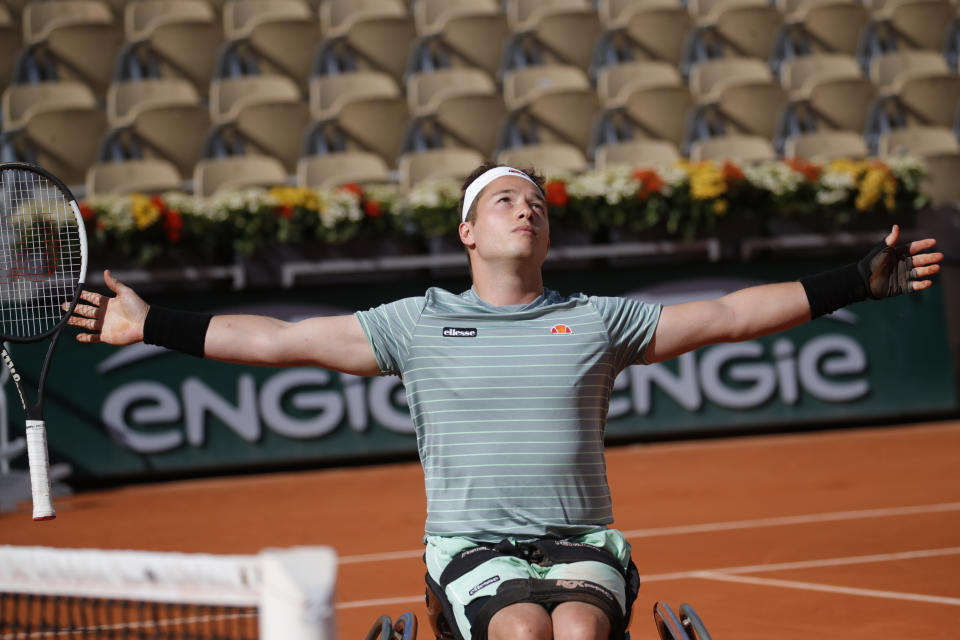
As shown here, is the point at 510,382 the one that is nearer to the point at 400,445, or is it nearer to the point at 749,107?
the point at 400,445

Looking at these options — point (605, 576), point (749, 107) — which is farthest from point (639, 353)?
point (749, 107)

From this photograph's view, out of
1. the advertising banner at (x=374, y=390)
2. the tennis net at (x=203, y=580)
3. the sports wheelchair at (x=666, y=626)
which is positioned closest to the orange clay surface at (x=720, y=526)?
the advertising banner at (x=374, y=390)

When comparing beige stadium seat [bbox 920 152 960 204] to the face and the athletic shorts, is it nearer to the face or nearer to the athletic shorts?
the face

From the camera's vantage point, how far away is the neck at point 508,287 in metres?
2.82

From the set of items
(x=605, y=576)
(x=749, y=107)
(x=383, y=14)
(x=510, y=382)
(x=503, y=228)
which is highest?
(x=383, y=14)

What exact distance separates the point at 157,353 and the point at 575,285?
11.8 feet

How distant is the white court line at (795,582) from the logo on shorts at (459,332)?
7.44 ft

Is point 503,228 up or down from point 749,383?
up

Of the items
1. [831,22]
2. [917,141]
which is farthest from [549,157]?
[831,22]

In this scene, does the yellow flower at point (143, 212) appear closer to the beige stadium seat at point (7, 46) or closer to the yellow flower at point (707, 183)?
the beige stadium seat at point (7, 46)

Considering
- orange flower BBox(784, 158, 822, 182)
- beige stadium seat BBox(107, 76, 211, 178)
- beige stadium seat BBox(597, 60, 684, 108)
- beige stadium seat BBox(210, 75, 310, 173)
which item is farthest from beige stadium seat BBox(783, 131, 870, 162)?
beige stadium seat BBox(107, 76, 211, 178)

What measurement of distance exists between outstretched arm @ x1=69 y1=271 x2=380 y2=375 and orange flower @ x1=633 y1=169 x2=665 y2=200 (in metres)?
7.23

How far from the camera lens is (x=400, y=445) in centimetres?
908

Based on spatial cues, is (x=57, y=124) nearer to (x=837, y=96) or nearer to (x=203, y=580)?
(x=837, y=96)
